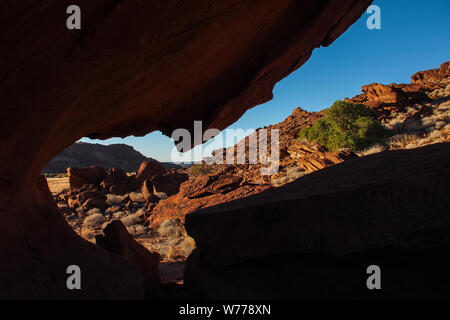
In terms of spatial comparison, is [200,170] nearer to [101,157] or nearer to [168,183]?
[168,183]

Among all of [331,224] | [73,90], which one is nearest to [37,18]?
[73,90]

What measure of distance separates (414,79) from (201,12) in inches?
2439

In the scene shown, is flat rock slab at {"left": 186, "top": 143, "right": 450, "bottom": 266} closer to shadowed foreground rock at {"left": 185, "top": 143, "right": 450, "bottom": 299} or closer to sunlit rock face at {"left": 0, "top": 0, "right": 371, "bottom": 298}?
shadowed foreground rock at {"left": 185, "top": 143, "right": 450, "bottom": 299}

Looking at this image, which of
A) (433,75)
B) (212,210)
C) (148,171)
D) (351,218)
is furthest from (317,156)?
(433,75)

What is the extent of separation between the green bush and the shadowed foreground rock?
1520cm

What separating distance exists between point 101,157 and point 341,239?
9656cm

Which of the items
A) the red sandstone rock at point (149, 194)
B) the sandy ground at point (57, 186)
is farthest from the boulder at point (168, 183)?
the sandy ground at point (57, 186)

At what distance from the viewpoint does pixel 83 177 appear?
2130cm

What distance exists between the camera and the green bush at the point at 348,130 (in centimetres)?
1698

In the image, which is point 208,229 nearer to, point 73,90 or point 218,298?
point 218,298

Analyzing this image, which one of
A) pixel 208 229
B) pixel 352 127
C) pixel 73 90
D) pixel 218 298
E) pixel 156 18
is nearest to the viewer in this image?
pixel 156 18

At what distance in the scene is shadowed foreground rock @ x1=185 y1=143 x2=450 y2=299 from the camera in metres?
2.14

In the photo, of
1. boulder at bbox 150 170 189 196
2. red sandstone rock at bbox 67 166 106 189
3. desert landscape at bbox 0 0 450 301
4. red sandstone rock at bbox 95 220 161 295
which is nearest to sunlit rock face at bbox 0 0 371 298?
desert landscape at bbox 0 0 450 301

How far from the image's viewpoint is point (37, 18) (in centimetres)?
206
